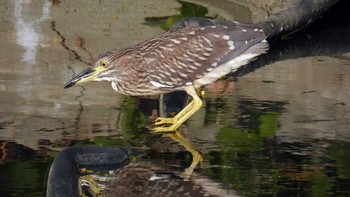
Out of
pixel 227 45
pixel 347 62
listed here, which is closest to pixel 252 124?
pixel 227 45

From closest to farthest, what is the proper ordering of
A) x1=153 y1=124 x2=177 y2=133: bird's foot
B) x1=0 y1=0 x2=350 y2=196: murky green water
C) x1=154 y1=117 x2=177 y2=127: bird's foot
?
x1=0 y1=0 x2=350 y2=196: murky green water, x1=153 y1=124 x2=177 y2=133: bird's foot, x1=154 y1=117 x2=177 y2=127: bird's foot

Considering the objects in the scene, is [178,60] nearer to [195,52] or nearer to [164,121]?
[195,52]

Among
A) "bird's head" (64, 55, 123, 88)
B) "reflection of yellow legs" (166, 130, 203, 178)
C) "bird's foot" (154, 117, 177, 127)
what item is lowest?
"reflection of yellow legs" (166, 130, 203, 178)

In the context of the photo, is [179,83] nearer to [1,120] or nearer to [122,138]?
[122,138]

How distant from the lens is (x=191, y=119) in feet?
29.1

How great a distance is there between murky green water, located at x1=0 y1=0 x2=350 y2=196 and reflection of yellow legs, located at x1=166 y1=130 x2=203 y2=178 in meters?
0.06

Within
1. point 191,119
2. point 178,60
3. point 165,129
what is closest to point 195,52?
point 178,60

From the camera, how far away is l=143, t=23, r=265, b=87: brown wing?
28.5ft

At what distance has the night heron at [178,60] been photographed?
28.2 feet

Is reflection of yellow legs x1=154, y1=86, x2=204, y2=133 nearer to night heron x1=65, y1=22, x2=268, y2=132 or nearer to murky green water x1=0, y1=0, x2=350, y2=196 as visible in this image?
night heron x1=65, y1=22, x2=268, y2=132

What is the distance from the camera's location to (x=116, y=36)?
444 inches

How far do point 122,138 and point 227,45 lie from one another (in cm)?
120

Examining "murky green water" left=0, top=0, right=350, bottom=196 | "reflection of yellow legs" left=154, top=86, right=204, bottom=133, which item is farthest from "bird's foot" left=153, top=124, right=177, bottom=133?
"murky green water" left=0, top=0, right=350, bottom=196

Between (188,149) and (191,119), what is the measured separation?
85 cm
